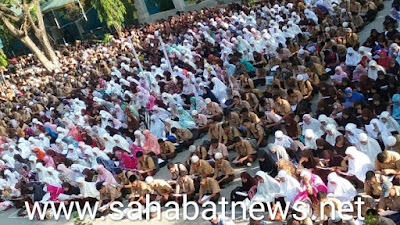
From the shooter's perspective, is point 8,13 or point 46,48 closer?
point 8,13

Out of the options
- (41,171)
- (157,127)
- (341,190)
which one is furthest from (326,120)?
(41,171)

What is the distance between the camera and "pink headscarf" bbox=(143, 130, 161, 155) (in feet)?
32.3

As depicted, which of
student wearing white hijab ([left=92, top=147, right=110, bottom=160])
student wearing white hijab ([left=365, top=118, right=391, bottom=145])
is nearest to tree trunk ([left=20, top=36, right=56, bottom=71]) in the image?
student wearing white hijab ([left=92, top=147, right=110, bottom=160])

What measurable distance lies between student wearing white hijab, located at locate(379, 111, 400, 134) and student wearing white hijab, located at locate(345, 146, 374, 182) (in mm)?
935

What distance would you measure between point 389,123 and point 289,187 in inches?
79.9

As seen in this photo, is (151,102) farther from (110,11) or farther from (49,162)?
(110,11)

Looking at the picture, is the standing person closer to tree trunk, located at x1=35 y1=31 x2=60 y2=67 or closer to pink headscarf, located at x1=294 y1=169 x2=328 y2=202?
pink headscarf, located at x1=294 y1=169 x2=328 y2=202

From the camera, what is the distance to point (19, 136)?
14.0 meters

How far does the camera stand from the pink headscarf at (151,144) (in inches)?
388

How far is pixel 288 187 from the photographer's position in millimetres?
6594

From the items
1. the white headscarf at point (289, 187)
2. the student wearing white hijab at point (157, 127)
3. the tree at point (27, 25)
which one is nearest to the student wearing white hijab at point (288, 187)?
the white headscarf at point (289, 187)

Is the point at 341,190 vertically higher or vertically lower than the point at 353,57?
lower

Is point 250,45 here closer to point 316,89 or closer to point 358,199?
point 316,89

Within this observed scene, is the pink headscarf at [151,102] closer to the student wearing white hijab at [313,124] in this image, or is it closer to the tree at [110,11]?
the student wearing white hijab at [313,124]
